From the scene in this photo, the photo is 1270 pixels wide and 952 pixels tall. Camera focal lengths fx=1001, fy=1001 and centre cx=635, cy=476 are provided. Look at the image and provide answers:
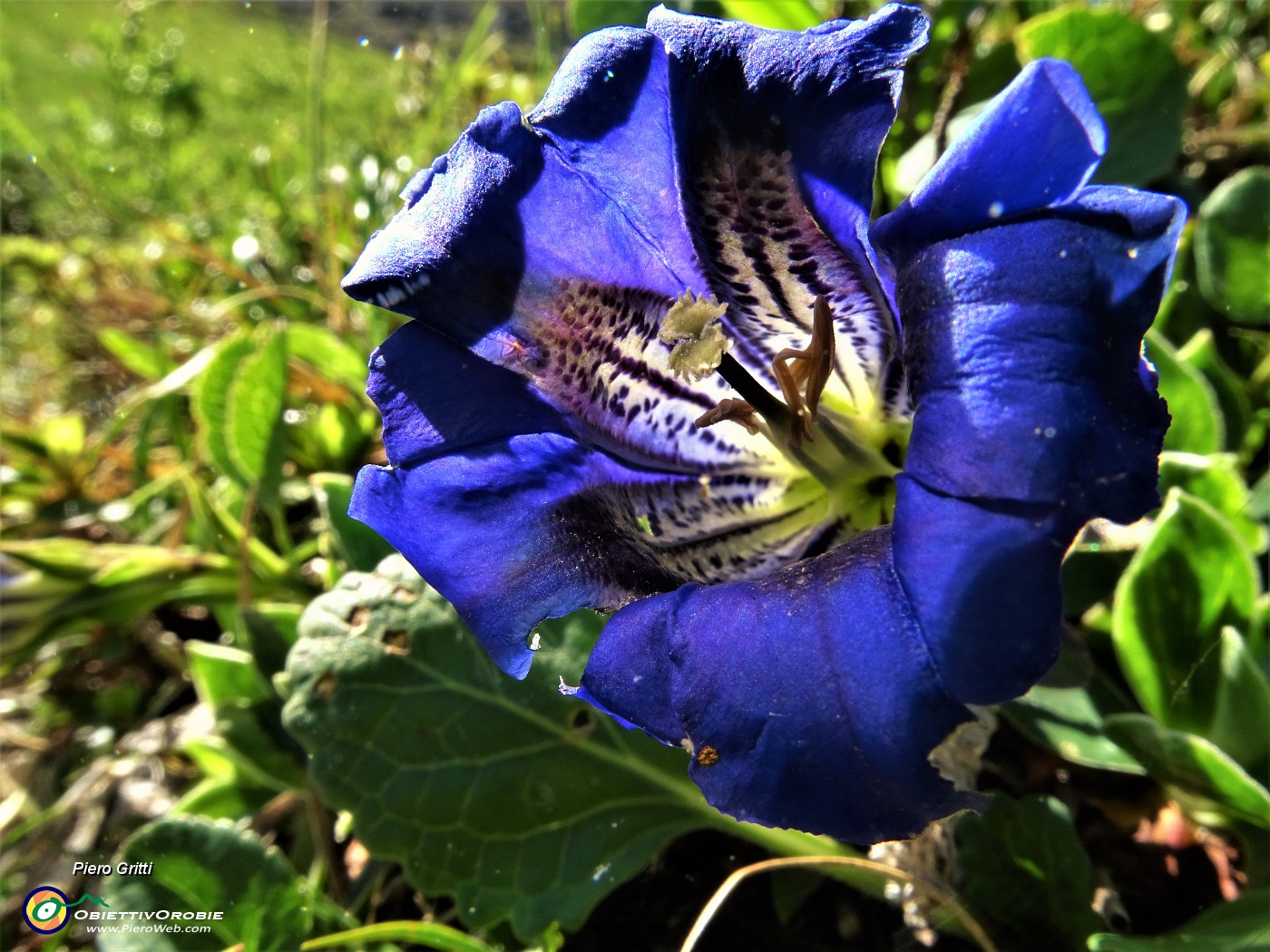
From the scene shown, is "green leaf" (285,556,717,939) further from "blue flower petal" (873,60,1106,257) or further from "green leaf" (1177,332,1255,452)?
"green leaf" (1177,332,1255,452)

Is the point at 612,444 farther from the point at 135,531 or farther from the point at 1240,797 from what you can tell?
the point at 135,531

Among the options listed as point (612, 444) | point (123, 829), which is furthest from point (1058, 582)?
point (123, 829)

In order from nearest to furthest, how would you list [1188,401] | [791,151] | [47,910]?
[791,151]
[1188,401]
[47,910]

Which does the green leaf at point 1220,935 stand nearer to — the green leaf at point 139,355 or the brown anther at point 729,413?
the brown anther at point 729,413

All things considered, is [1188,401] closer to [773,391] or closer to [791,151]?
[773,391]

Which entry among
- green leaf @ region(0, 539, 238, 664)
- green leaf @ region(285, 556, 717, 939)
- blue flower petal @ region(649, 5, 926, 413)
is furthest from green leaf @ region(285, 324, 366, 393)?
blue flower petal @ region(649, 5, 926, 413)

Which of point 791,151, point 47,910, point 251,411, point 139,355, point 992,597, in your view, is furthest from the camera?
point 139,355

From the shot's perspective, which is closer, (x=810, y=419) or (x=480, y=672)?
(x=810, y=419)

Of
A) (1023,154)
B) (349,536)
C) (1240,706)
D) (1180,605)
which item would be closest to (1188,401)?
(1180,605)

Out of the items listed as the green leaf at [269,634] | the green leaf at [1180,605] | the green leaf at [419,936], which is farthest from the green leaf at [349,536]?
the green leaf at [1180,605]
